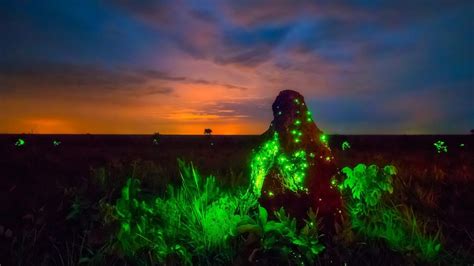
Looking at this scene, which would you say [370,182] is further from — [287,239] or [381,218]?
[287,239]

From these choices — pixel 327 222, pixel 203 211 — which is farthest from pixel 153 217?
pixel 327 222

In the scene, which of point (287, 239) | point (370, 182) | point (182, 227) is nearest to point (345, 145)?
point (370, 182)

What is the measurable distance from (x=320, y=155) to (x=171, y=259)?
2264mm

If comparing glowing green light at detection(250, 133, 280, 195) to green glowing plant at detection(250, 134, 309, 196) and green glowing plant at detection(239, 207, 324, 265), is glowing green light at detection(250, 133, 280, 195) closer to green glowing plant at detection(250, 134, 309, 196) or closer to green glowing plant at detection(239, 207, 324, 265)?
green glowing plant at detection(250, 134, 309, 196)

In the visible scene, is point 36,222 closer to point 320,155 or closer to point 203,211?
point 203,211

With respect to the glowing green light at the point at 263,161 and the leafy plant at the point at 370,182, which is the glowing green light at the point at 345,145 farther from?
the glowing green light at the point at 263,161

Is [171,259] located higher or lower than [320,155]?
lower

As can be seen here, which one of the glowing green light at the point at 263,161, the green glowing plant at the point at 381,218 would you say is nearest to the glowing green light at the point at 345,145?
the green glowing plant at the point at 381,218

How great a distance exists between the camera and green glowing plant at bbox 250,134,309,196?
17.4ft

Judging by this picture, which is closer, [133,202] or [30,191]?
[133,202]

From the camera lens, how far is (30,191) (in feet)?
28.1

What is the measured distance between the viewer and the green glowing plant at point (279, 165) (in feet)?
17.4

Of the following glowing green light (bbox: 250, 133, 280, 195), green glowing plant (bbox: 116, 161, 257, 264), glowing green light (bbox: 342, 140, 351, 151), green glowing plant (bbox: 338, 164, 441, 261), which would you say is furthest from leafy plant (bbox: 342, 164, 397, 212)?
glowing green light (bbox: 342, 140, 351, 151)

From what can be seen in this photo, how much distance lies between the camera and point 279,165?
5387 mm
